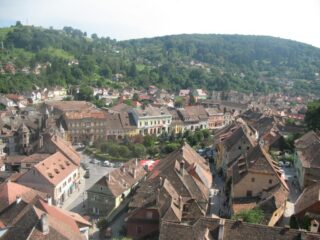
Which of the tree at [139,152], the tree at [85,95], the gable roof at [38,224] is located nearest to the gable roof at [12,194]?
the gable roof at [38,224]

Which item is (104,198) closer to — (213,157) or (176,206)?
(176,206)

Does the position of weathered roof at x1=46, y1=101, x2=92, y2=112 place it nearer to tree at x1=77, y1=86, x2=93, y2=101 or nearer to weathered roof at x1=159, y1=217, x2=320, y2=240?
tree at x1=77, y1=86, x2=93, y2=101

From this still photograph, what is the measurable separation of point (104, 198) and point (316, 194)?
24.4 metres

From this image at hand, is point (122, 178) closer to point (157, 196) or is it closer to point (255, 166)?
point (157, 196)

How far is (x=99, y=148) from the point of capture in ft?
261

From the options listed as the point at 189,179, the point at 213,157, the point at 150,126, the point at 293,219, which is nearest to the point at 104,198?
the point at 189,179

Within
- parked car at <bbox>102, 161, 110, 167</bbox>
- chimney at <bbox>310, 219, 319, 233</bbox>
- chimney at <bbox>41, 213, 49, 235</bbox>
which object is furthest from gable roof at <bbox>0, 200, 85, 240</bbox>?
parked car at <bbox>102, 161, 110, 167</bbox>

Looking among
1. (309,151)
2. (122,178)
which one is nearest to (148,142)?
(122,178)

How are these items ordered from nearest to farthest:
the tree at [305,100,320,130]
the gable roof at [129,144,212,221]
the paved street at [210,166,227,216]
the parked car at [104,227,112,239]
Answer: the gable roof at [129,144,212,221]
the parked car at [104,227,112,239]
the paved street at [210,166,227,216]
the tree at [305,100,320,130]

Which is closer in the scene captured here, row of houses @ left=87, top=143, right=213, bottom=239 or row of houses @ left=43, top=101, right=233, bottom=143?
row of houses @ left=87, top=143, right=213, bottom=239

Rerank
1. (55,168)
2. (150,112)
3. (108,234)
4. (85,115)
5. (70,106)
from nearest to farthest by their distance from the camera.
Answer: (108,234) < (55,168) < (85,115) < (150,112) < (70,106)

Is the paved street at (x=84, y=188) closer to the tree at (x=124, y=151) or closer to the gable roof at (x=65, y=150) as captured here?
the gable roof at (x=65, y=150)

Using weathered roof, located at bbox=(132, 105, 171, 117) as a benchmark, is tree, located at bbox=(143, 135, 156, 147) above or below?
below

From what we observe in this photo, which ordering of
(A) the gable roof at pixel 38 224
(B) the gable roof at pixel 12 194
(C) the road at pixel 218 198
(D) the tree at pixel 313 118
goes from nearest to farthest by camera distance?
(A) the gable roof at pixel 38 224 < (B) the gable roof at pixel 12 194 < (C) the road at pixel 218 198 < (D) the tree at pixel 313 118
